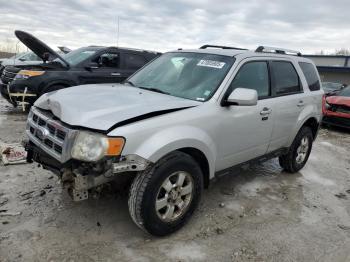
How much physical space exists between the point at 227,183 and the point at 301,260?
181 centimetres

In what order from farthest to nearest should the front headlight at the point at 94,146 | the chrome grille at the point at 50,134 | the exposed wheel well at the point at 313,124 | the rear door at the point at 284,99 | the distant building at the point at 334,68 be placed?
the distant building at the point at 334,68, the exposed wheel well at the point at 313,124, the rear door at the point at 284,99, the chrome grille at the point at 50,134, the front headlight at the point at 94,146

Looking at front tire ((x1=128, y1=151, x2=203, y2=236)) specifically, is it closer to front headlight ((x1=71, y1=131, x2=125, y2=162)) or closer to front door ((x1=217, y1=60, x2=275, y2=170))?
front headlight ((x1=71, y1=131, x2=125, y2=162))

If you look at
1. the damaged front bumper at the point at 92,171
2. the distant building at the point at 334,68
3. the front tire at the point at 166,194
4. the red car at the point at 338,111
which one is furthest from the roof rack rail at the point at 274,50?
the distant building at the point at 334,68

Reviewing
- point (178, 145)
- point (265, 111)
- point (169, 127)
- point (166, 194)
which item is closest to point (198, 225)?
point (166, 194)

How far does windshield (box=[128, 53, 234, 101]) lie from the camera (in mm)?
3795

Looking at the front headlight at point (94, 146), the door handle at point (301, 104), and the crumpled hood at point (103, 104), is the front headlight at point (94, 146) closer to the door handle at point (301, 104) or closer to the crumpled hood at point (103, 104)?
the crumpled hood at point (103, 104)

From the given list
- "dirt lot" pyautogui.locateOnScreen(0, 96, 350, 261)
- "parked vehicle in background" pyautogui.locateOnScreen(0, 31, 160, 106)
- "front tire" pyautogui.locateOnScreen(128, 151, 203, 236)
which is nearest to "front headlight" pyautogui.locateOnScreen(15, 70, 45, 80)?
"parked vehicle in background" pyautogui.locateOnScreen(0, 31, 160, 106)

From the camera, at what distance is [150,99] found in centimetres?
352

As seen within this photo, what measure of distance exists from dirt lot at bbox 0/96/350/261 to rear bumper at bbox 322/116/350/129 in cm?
529

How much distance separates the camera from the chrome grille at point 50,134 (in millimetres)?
2900

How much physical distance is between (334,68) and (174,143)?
2710 centimetres

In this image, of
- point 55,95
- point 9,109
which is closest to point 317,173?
point 55,95

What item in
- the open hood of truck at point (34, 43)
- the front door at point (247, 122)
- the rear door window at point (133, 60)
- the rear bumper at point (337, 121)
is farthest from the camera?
the rear bumper at point (337, 121)

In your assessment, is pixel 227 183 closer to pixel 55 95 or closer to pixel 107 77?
pixel 55 95
